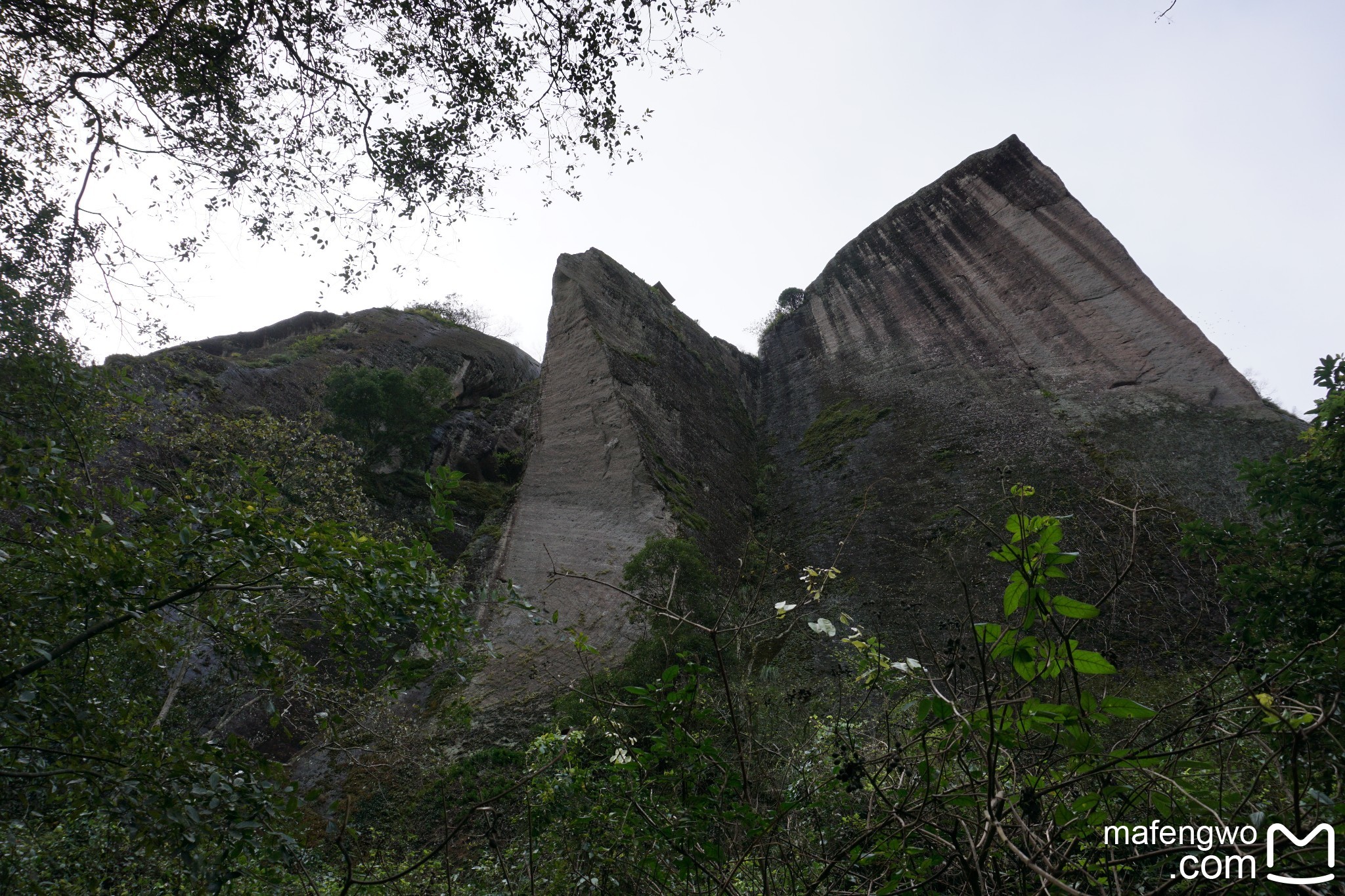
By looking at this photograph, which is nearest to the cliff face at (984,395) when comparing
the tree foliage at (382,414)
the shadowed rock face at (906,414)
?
the shadowed rock face at (906,414)

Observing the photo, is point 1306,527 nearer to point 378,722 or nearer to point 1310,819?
point 1310,819

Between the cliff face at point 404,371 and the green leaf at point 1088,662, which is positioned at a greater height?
the cliff face at point 404,371

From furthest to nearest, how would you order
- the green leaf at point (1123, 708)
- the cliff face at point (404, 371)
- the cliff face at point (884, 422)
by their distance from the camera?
1. the cliff face at point (404, 371)
2. the cliff face at point (884, 422)
3. the green leaf at point (1123, 708)

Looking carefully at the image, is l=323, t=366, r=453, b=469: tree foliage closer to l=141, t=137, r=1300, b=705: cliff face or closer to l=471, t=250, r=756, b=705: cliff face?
l=141, t=137, r=1300, b=705: cliff face

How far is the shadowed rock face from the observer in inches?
344

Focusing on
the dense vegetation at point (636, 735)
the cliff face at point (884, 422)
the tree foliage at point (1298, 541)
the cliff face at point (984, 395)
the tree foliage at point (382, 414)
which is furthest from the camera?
the tree foliage at point (382, 414)

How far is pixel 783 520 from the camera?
11.5m

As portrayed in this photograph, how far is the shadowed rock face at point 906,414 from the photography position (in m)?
8.73

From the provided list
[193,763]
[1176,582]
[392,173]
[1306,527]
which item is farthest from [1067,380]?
[193,763]

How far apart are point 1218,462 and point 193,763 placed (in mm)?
10749

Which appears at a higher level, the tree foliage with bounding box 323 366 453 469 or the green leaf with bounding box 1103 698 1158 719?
the tree foliage with bounding box 323 366 453 469

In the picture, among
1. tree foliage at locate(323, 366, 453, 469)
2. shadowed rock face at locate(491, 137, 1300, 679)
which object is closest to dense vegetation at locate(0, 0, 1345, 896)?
shadowed rock face at locate(491, 137, 1300, 679)

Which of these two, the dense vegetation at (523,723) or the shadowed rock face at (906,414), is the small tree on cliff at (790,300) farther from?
the dense vegetation at (523,723)

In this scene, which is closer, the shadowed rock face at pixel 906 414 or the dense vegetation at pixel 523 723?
the dense vegetation at pixel 523 723
